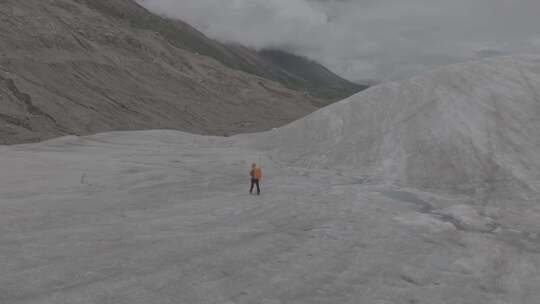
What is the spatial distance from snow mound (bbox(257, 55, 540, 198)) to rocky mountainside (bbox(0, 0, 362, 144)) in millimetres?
26774

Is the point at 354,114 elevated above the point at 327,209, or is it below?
above

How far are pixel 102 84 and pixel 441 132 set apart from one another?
225ft

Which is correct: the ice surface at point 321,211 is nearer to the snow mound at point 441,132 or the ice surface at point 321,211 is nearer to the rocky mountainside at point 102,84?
the snow mound at point 441,132

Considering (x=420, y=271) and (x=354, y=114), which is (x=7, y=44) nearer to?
(x=354, y=114)

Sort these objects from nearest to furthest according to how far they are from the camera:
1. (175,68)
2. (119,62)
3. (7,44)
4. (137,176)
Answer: (137,176) < (7,44) < (119,62) < (175,68)

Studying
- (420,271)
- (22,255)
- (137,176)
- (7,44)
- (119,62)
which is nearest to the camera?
(22,255)

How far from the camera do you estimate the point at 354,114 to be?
30.7 meters

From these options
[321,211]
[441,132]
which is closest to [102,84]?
[441,132]

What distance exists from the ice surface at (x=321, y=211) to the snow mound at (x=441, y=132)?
A: 10 cm

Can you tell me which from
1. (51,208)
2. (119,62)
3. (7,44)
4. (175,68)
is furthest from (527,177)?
(175,68)

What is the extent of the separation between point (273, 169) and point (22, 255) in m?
15.9

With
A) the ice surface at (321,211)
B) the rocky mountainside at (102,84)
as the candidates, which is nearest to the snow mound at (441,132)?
the ice surface at (321,211)

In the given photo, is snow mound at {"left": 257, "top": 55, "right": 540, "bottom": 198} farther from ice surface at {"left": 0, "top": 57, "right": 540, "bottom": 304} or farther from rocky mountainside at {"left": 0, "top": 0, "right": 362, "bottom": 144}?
rocky mountainside at {"left": 0, "top": 0, "right": 362, "bottom": 144}

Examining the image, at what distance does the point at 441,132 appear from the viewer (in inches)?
940
